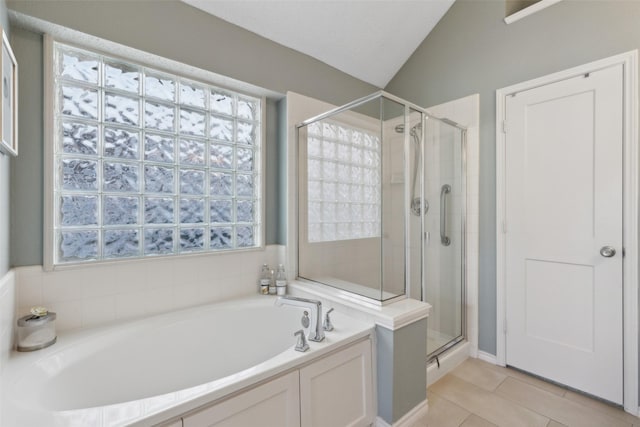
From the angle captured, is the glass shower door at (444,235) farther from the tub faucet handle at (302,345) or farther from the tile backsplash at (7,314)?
the tile backsplash at (7,314)

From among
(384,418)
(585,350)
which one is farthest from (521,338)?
(384,418)

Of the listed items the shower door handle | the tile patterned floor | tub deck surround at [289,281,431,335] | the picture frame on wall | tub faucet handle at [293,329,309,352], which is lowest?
the tile patterned floor

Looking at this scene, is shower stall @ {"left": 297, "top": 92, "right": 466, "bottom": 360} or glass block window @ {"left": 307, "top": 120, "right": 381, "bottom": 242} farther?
glass block window @ {"left": 307, "top": 120, "right": 381, "bottom": 242}

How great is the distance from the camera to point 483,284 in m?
2.39

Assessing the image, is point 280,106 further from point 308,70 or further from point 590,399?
point 590,399

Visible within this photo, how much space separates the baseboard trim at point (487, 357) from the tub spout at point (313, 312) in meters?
1.64

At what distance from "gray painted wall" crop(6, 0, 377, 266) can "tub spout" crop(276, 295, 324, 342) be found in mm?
918

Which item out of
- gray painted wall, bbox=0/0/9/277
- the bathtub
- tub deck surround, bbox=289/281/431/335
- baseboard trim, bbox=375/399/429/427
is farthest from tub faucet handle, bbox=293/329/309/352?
gray painted wall, bbox=0/0/9/277

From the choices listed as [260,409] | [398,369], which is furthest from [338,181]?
[260,409]

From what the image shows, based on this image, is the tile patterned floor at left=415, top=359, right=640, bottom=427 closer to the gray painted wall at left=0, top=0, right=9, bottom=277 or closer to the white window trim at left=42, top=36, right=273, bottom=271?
the white window trim at left=42, top=36, right=273, bottom=271

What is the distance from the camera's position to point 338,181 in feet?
7.47

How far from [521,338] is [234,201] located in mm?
2343

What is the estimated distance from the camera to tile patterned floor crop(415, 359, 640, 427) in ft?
5.49

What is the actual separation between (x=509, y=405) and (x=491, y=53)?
249 cm
